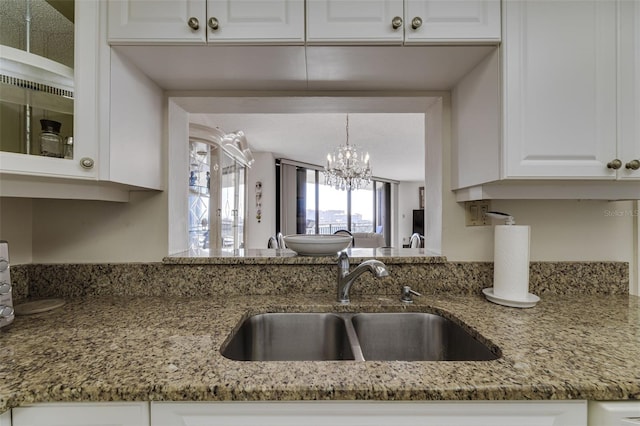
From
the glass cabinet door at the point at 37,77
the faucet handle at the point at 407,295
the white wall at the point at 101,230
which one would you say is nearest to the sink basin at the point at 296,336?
the faucet handle at the point at 407,295

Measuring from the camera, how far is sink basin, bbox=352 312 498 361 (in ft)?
3.30

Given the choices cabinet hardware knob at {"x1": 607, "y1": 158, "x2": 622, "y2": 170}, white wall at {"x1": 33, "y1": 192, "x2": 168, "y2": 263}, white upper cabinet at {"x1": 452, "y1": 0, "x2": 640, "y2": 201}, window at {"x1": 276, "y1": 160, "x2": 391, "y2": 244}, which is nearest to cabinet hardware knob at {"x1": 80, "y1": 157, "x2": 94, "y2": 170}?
white wall at {"x1": 33, "y1": 192, "x2": 168, "y2": 263}

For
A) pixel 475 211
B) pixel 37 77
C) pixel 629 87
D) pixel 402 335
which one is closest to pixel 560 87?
pixel 629 87

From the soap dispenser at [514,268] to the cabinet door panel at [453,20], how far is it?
657 mm

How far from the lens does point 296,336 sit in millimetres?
1031

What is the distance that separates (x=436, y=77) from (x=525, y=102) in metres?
0.34

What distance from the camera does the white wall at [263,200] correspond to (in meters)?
4.98

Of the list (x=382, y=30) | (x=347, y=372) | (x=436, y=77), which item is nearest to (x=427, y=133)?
(x=436, y=77)

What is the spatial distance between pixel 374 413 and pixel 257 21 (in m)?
1.10

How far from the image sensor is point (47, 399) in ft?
1.85

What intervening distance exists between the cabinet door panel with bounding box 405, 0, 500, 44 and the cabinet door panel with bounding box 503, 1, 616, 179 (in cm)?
5

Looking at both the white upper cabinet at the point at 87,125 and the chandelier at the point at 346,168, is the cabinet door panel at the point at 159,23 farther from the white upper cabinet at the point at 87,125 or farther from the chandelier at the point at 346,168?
the chandelier at the point at 346,168

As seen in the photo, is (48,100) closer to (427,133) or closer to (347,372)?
(347,372)

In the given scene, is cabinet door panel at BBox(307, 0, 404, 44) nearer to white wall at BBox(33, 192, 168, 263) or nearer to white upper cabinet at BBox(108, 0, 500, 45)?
white upper cabinet at BBox(108, 0, 500, 45)
